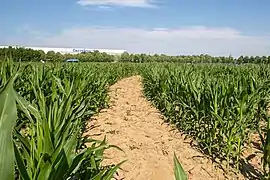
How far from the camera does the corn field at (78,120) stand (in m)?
1.41

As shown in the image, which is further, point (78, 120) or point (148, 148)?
point (148, 148)

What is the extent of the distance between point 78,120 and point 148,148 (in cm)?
212

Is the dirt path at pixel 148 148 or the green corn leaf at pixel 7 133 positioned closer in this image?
the green corn leaf at pixel 7 133

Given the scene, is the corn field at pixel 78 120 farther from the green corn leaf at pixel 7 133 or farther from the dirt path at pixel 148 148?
the dirt path at pixel 148 148

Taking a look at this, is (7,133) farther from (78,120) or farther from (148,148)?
(148,148)

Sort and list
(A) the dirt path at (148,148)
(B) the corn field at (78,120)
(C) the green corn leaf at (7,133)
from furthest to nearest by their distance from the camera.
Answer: (A) the dirt path at (148,148)
(B) the corn field at (78,120)
(C) the green corn leaf at (7,133)

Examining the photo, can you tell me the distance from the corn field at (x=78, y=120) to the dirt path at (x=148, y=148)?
0.81ft

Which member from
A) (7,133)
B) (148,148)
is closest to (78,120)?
(148,148)

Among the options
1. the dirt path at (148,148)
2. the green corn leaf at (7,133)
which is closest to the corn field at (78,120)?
the green corn leaf at (7,133)

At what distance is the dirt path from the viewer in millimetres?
4109

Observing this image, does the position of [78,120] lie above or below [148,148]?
above

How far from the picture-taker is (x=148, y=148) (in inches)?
200

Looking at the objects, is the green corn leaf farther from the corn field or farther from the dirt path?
the dirt path

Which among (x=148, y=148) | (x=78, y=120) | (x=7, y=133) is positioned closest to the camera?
(x=7, y=133)
